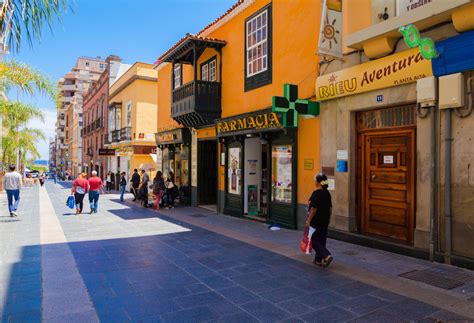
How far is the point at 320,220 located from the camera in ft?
19.4

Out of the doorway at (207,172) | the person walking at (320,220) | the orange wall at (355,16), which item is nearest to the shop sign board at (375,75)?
the orange wall at (355,16)

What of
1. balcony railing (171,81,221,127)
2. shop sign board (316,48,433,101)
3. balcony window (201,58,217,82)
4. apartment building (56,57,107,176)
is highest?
apartment building (56,57,107,176)

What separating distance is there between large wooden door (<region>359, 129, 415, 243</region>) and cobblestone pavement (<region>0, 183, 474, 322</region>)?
0.77 m

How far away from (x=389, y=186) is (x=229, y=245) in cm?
375

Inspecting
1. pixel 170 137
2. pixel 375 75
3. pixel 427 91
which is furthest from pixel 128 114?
pixel 427 91

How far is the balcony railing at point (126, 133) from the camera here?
78.1 feet

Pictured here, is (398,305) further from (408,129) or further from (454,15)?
(454,15)

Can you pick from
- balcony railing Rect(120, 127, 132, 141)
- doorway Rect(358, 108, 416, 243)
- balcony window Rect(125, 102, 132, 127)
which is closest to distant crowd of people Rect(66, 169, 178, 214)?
balcony railing Rect(120, 127, 132, 141)

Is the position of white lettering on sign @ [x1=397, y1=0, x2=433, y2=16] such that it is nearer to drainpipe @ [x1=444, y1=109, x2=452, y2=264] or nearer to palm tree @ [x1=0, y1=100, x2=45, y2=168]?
drainpipe @ [x1=444, y1=109, x2=452, y2=264]

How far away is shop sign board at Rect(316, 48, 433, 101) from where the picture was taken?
6.29 m

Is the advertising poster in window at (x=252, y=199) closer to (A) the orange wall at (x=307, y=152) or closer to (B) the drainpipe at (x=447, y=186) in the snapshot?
(A) the orange wall at (x=307, y=152)

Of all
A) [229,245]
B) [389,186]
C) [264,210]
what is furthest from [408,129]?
[264,210]

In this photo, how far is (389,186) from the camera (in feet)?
23.8

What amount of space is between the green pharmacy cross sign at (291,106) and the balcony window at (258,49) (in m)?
1.98
